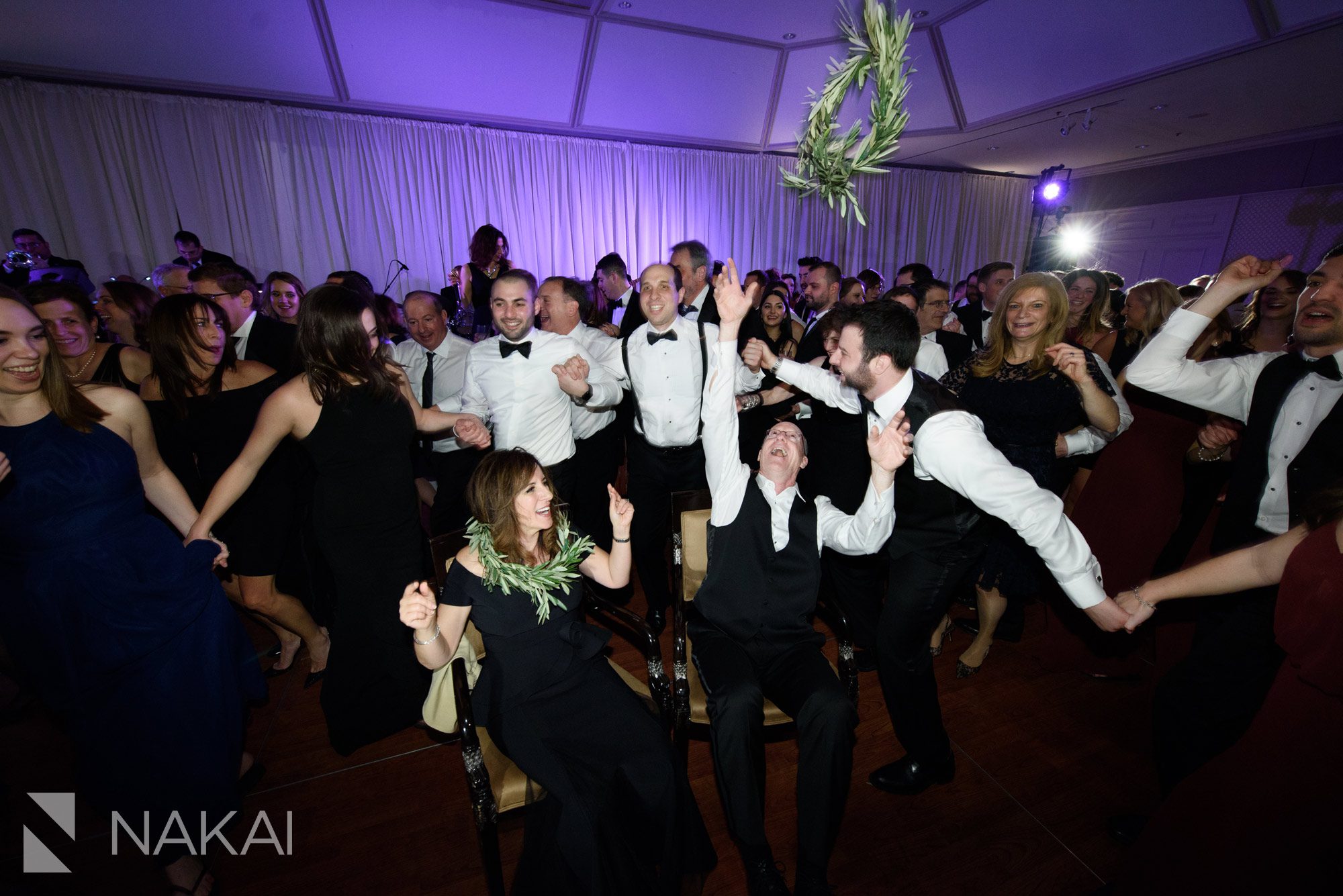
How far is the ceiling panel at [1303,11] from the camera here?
4582mm

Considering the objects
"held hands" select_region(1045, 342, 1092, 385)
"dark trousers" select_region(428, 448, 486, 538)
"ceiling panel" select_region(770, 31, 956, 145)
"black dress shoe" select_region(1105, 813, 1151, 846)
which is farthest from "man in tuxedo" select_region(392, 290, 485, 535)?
"ceiling panel" select_region(770, 31, 956, 145)

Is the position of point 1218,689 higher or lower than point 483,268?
lower

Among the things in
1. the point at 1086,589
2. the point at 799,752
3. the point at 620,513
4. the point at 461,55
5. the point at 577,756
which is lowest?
the point at 799,752

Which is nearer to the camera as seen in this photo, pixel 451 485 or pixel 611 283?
pixel 451 485

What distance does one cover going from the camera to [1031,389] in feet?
7.87

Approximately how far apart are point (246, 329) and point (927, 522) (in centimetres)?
393

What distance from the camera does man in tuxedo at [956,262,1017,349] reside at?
14.0ft

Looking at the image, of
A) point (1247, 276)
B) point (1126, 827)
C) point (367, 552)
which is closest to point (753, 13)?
point (1247, 276)

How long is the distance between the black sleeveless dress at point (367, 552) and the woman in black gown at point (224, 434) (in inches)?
21.9

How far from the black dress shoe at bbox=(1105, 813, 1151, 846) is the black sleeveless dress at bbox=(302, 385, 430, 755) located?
111 inches

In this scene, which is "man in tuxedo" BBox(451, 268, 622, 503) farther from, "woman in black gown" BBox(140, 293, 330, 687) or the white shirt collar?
the white shirt collar

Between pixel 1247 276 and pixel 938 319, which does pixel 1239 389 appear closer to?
pixel 1247 276

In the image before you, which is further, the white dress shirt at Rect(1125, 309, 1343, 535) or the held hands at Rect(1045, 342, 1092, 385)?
the held hands at Rect(1045, 342, 1092, 385)

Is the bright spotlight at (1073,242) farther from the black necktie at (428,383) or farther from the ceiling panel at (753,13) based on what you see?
the black necktie at (428,383)
